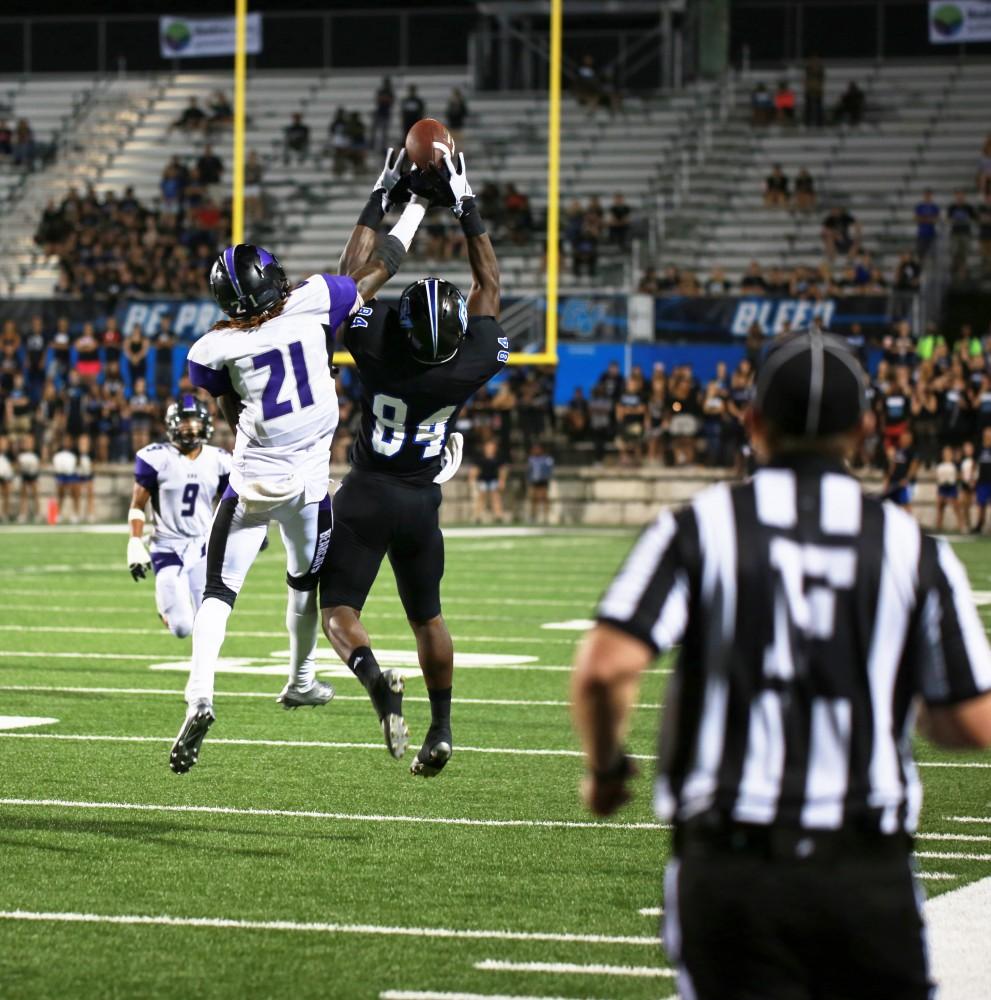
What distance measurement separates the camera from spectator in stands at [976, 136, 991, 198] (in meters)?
26.7

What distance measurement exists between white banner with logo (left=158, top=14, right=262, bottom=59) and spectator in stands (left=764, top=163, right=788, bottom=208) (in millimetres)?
9922

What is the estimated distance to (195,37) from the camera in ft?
109

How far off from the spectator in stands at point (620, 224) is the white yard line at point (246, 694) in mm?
17577

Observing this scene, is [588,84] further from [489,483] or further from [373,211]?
[373,211]

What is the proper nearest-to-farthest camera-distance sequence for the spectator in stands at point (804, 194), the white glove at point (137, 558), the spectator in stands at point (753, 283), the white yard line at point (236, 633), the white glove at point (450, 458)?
the white glove at point (450, 458), the white glove at point (137, 558), the white yard line at point (236, 633), the spectator in stands at point (753, 283), the spectator in stands at point (804, 194)

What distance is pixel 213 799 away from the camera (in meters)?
6.44

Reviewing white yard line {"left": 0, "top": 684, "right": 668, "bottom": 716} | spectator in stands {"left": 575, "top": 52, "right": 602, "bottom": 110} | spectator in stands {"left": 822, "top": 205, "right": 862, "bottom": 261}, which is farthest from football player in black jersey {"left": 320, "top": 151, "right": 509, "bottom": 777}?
spectator in stands {"left": 575, "top": 52, "right": 602, "bottom": 110}

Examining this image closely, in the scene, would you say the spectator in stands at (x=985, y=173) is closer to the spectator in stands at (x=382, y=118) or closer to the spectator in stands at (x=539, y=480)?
the spectator in stands at (x=539, y=480)

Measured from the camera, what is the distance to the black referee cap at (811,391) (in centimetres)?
262

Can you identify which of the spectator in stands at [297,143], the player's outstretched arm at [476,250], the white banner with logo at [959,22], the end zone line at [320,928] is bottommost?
the end zone line at [320,928]

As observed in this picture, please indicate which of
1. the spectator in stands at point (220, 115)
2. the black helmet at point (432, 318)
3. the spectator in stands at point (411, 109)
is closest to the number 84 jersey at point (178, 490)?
the black helmet at point (432, 318)

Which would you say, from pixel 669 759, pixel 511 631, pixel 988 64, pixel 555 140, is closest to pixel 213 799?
pixel 669 759

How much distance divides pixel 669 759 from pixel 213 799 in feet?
13.2

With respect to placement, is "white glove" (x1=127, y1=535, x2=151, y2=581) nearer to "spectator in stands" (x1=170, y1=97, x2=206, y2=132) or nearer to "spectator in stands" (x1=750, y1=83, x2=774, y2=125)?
"spectator in stands" (x1=750, y1=83, x2=774, y2=125)
